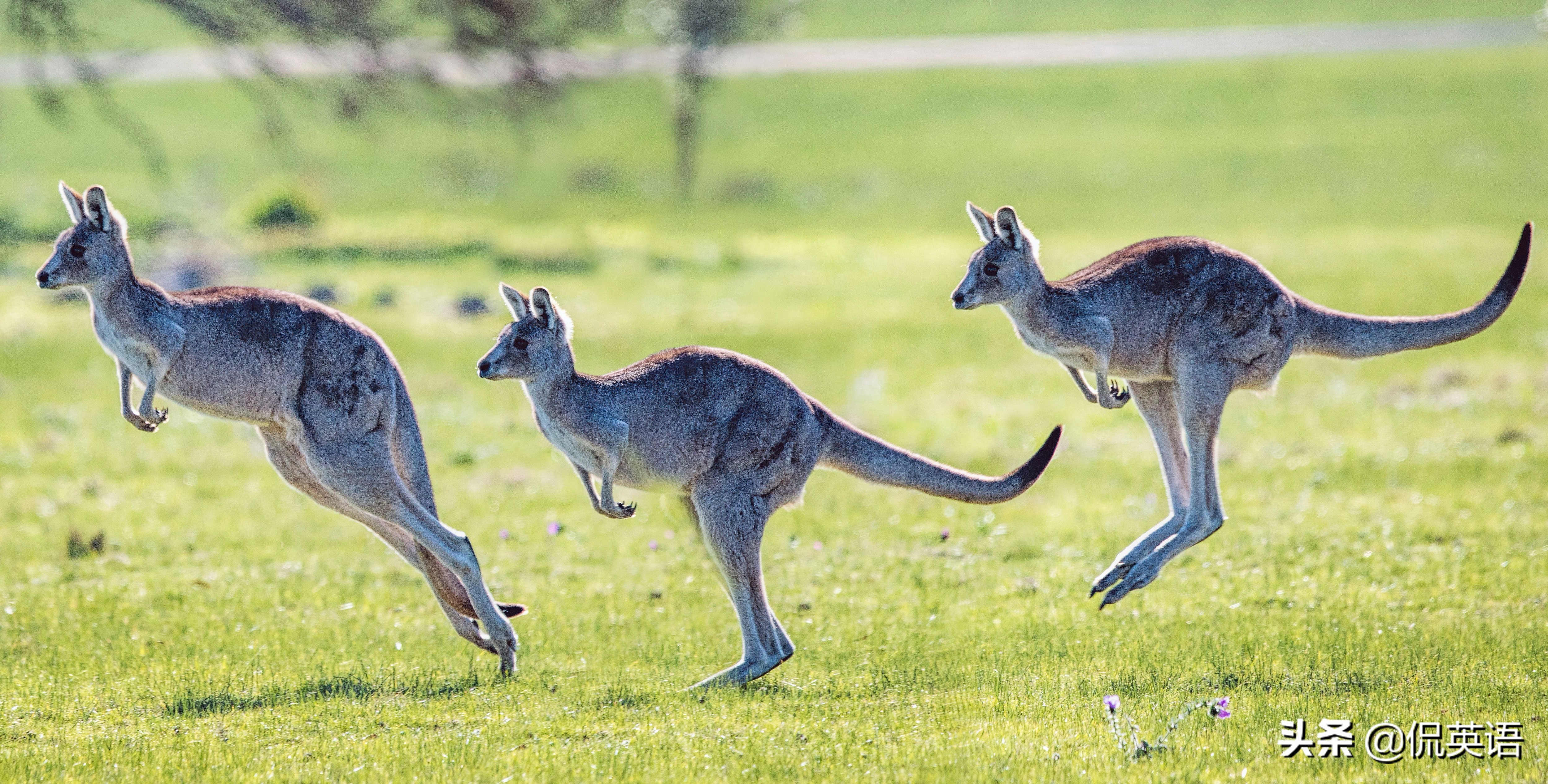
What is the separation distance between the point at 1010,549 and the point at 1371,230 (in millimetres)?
20103

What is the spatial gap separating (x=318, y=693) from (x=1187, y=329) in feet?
15.6

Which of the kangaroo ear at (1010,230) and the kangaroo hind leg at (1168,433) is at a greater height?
the kangaroo ear at (1010,230)

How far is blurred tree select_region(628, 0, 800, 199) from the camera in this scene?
2909 cm

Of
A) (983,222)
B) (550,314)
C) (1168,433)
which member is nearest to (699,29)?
(1168,433)

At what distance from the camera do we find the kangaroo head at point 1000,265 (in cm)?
720

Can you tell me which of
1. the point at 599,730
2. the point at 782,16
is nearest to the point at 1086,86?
the point at 782,16

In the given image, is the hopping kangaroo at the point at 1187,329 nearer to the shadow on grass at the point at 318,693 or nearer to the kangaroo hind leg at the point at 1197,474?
the kangaroo hind leg at the point at 1197,474

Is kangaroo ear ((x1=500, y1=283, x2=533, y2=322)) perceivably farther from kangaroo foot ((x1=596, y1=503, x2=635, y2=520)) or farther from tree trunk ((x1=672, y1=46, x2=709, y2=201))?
tree trunk ((x1=672, y1=46, x2=709, y2=201))

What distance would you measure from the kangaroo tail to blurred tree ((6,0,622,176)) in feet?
17.5

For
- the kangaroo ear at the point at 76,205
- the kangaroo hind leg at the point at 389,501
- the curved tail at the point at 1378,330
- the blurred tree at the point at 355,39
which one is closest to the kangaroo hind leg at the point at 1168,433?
the curved tail at the point at 1378,330

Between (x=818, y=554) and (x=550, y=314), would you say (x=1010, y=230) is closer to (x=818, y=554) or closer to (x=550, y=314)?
(x=550, y=314)

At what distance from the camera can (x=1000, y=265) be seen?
23.9 feet

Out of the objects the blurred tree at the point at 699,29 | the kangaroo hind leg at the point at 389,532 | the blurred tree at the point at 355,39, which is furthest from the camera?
the blurred tree at the point at 699,29

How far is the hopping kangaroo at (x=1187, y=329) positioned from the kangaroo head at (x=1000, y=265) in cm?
1
